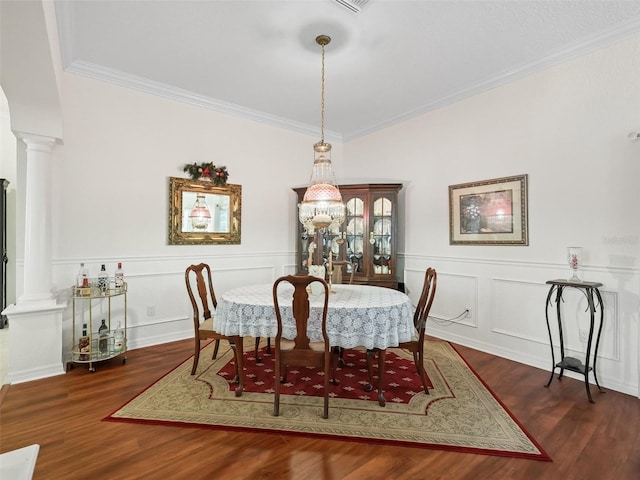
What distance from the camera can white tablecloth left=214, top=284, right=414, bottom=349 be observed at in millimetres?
2453

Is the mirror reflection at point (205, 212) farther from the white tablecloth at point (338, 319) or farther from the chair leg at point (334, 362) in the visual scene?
the chair leg at point (334, 362)

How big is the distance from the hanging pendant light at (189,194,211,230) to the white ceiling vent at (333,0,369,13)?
2718 mm

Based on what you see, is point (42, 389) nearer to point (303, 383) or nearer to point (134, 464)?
point (134, 464)

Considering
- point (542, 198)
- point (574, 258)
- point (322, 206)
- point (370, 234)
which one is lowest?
point (574, 258)

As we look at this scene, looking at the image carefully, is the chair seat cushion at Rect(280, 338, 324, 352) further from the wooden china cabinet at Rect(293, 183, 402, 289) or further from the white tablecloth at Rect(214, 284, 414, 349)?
the wooden china cabinet at Rect(293, 183, 402, 289)

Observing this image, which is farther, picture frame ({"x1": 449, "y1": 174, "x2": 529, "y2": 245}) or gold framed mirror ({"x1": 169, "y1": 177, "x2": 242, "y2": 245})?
gold framed mirror ({"x1": 169, "y1": 177, "x2": 242, "y2": 245})

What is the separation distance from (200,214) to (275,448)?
3.01 meters

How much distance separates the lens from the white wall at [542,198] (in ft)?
9.13

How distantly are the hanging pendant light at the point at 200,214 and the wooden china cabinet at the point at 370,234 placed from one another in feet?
4.74

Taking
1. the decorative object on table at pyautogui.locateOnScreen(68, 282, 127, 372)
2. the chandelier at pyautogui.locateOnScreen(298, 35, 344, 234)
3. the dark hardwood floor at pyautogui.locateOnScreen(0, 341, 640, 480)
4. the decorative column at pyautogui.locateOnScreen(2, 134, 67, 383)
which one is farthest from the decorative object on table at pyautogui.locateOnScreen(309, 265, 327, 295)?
the decorative column at pyautogui.locateOnScreen(2, 134, 67, 383)

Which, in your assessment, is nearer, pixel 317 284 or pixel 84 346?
pixel 317 284

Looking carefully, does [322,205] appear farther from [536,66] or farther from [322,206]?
[536,66]

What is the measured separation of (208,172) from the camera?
417 cm

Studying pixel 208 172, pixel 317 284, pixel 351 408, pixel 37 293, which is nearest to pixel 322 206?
pixel 317 284
